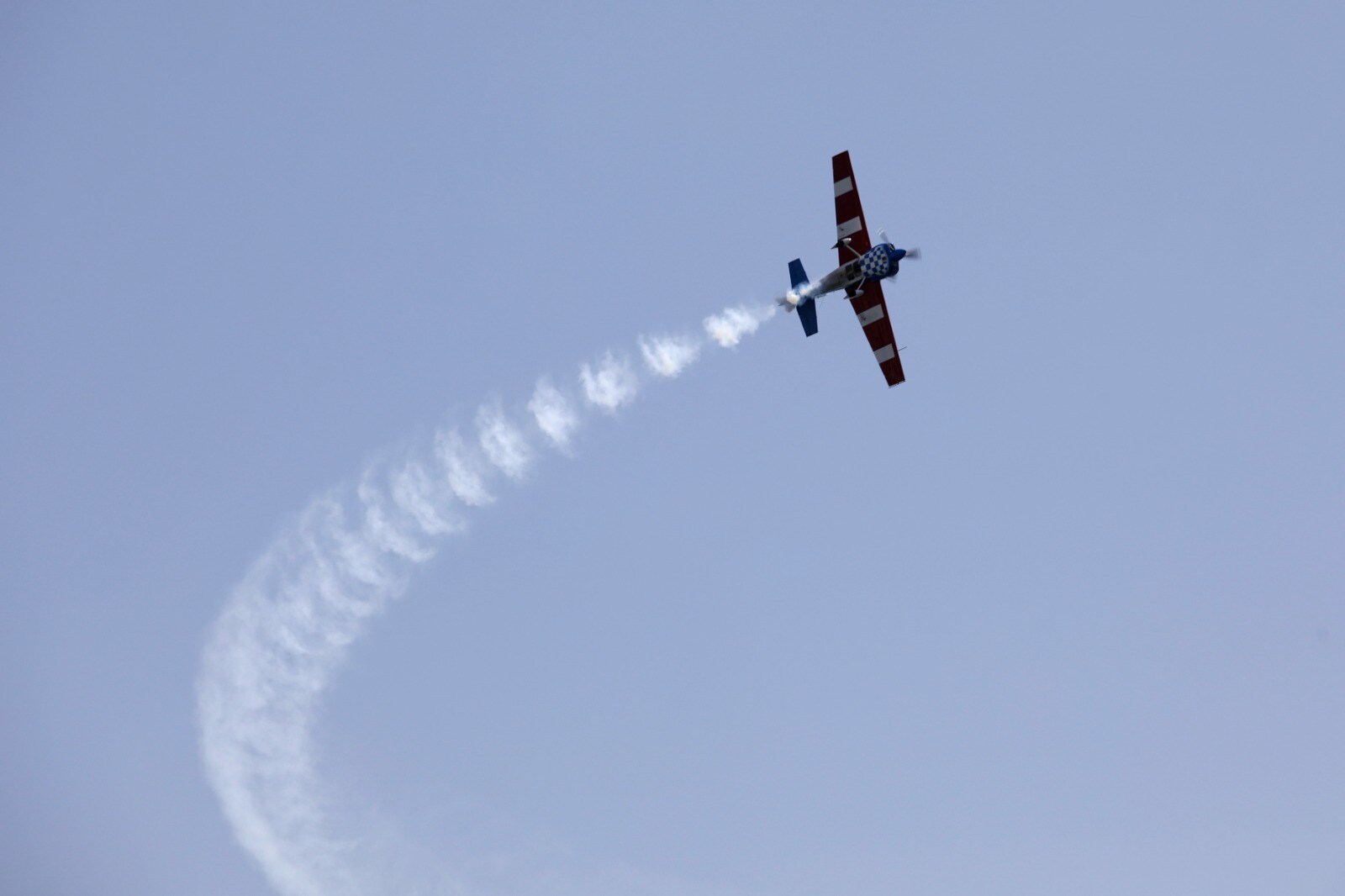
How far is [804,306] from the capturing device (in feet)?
222

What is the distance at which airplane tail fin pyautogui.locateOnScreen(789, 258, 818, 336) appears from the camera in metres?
67.6

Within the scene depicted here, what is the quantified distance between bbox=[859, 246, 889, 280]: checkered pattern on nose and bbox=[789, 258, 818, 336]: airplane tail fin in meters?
3.21

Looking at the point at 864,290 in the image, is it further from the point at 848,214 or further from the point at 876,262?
the point at 848,214

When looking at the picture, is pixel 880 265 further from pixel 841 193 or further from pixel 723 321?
pixel 723 321

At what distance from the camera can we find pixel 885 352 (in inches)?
2820

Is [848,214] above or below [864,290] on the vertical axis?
above

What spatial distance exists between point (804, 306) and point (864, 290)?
3.73 m

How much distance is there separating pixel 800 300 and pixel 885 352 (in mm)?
6976

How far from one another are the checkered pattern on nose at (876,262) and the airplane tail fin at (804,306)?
126 inches

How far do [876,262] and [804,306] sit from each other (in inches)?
172

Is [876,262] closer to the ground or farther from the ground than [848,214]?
closer to the ground

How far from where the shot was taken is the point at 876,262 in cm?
6769

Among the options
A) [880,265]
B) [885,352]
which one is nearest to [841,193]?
[880,265]

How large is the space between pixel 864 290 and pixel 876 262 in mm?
1879
